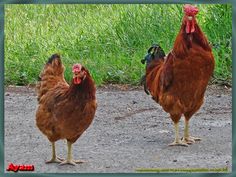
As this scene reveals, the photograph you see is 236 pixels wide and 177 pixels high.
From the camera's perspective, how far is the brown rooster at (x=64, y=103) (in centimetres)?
512

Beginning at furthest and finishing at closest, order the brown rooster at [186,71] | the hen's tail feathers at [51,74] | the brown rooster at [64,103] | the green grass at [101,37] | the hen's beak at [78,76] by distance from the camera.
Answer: the green grass at [101,37], the brown rooster at [186,71], the hen's tail feathers at [51,74], the brown rooster at [64,103], the hen's beak at [78,76]

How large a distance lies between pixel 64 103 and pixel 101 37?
2073 millimetres

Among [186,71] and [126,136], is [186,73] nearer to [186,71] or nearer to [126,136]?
[186,71]

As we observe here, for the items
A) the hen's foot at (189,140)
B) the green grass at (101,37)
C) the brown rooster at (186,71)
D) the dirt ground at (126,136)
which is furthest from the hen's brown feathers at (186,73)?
the green grass at (101,37)

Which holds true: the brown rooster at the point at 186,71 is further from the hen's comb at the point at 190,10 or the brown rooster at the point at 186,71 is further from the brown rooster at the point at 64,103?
the brown rooster at the point at 64,103

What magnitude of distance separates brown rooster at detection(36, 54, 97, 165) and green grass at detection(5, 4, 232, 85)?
104 cm

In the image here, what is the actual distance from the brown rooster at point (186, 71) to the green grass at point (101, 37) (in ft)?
3.47

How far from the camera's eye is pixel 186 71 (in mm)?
5594

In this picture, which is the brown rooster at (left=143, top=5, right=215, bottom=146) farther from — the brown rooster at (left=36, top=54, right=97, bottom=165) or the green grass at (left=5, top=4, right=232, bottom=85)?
the green grass at (left=5, top=4, right=232, bottom=85)

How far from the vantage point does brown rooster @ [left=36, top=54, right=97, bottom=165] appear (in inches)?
201

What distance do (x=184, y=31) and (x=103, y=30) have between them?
68.2 inches

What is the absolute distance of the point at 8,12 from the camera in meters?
6.13

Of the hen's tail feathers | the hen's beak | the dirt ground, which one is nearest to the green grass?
the dirt ground

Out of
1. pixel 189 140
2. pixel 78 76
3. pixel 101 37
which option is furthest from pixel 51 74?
pixel 101 37
